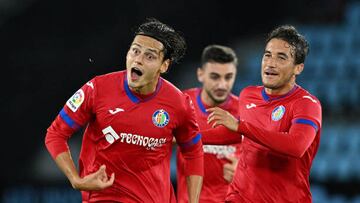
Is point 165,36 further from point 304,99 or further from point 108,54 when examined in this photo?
point 108,54

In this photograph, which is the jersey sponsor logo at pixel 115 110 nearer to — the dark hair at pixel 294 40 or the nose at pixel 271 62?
the nose at pixel 271 62

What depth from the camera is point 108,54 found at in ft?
43.7

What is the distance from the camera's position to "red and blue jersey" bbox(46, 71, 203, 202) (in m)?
5.30

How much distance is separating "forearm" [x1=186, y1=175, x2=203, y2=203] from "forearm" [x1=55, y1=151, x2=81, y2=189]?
0.98 meters

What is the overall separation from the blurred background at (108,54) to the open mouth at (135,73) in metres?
6.27

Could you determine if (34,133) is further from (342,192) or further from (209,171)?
(209,171)

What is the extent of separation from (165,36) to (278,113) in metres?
1.01

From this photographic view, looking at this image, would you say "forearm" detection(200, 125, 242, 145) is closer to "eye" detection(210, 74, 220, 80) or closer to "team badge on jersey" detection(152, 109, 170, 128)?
"team badge on jersey" detection(152, 109, 170, 128)

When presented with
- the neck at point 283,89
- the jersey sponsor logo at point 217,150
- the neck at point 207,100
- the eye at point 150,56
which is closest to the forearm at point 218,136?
the neck at point 283,89

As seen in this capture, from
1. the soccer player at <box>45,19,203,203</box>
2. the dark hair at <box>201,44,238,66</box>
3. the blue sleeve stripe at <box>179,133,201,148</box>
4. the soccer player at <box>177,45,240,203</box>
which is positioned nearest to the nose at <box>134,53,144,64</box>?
the soccer player at <box>45,19,203,203</box>

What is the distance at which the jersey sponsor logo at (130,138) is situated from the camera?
5363mm

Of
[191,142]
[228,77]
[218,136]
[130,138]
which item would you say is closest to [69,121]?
[130,138]

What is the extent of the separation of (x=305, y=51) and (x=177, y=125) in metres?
1.24

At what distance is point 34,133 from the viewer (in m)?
13.1
